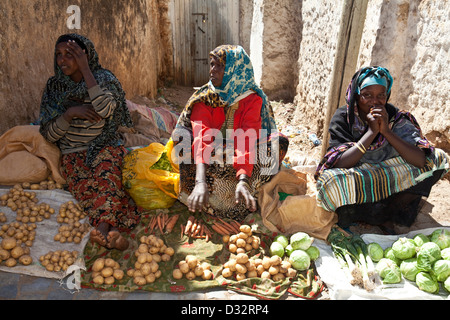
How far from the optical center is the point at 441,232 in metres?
2.62

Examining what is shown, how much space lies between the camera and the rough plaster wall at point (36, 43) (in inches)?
130

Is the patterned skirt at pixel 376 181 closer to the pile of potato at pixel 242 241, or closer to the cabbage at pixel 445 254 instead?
the cabbage at pixel 445 254

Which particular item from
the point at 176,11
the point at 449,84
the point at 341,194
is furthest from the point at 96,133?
the point at 176,11

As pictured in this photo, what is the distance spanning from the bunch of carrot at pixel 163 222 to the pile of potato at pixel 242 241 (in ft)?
1.64

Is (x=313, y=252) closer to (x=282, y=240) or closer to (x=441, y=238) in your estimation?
(x=282, y=240)

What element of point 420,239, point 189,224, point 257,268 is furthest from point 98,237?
point 420,239

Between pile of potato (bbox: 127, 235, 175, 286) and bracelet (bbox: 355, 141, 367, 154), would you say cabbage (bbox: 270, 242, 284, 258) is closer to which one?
pile of potato (bbox: 127, 235, 175, 286)

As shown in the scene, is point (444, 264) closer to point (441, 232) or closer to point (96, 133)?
point (441, 232)

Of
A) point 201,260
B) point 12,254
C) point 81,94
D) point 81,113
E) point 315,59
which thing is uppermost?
point 315,59

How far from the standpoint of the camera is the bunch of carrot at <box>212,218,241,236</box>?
9.39 ft

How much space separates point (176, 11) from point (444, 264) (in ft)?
27.6

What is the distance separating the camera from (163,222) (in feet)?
9.69

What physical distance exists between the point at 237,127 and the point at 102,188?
1281 mm

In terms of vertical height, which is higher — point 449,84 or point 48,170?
point 449,84
